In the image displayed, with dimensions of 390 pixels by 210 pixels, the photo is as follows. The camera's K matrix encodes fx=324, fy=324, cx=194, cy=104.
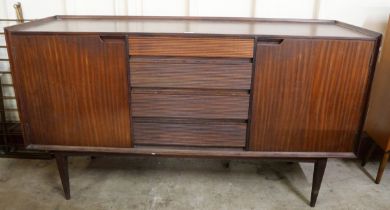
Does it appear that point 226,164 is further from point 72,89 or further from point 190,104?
point 72,89

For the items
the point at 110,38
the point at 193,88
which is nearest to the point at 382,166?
the point at 193,88

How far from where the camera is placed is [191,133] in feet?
4.15

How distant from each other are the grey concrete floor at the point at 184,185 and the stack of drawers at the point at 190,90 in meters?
0.36

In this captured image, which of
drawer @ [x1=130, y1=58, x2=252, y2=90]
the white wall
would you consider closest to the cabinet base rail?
drawer @ [x1=130, y1=58, x2=252, y2=90]

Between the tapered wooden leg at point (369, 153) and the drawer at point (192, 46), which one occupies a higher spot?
the drawer at point (192, 46)

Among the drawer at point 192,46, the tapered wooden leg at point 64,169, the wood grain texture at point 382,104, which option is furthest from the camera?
the wood grain texture at point 382,104

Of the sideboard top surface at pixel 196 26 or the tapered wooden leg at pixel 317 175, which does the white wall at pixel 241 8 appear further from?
the tapered wooden leg at pixel 317 175

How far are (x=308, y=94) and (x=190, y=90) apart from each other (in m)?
0.43

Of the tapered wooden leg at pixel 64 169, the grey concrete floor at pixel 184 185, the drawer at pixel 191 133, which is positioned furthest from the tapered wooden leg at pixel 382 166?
the tapered wooden leg at pixel 64 169

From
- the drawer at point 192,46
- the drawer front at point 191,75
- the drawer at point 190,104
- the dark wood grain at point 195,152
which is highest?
the drawer at point 192,46

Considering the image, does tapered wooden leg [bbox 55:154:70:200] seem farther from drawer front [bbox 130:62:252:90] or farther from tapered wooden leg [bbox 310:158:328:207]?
tapered wooden leg [bbox 310:158:328:207]

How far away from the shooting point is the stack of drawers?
1.13 m

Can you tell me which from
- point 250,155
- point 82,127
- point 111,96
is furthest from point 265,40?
point 82,127

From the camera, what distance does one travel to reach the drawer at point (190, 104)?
1.20 m
